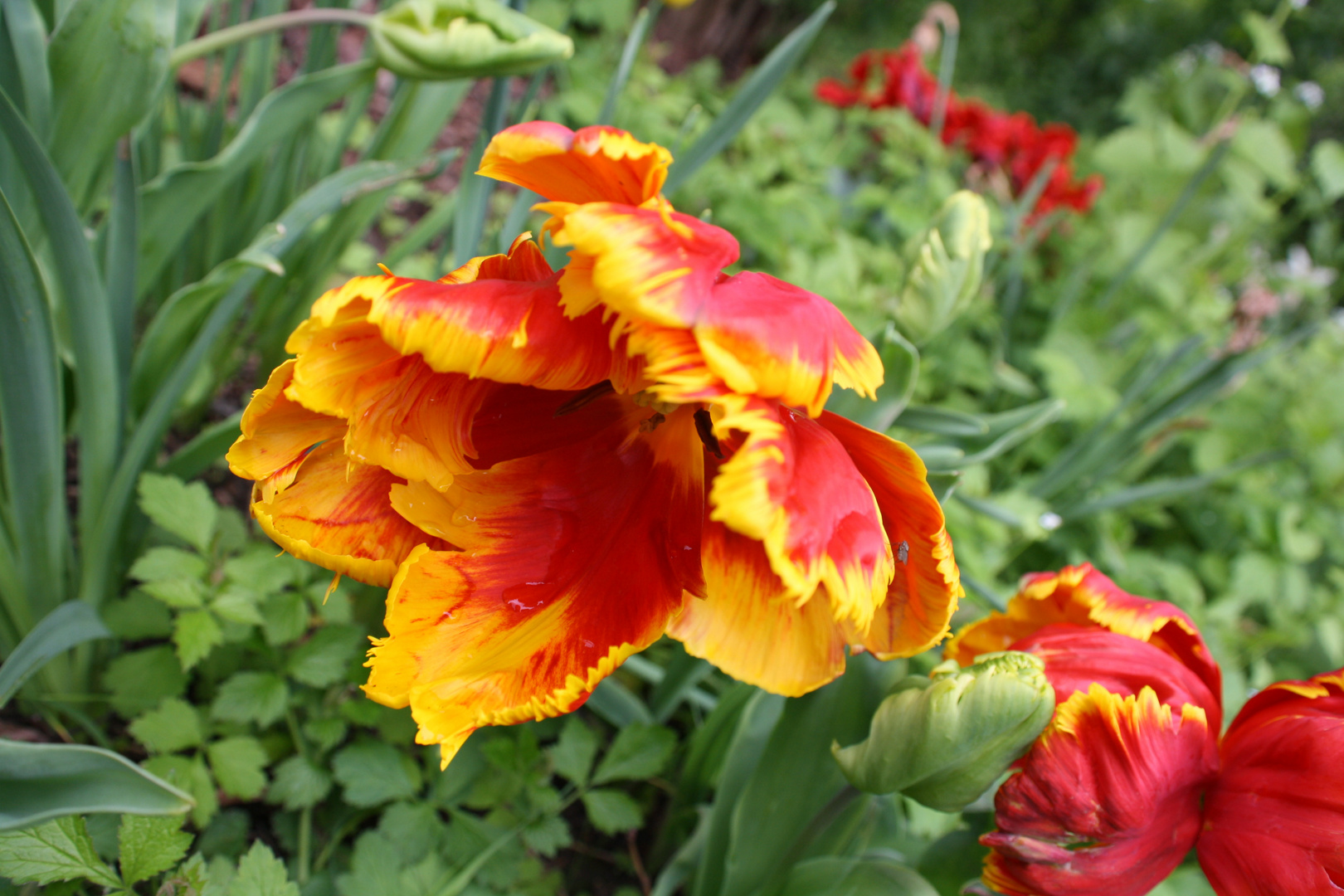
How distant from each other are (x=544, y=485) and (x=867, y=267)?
68.4 inches

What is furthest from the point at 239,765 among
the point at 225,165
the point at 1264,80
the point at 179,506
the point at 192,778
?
the point at 1264,80

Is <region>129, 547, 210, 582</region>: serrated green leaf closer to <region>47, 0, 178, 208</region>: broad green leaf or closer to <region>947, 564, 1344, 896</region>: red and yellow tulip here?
<region>47, 0, 178, 208</region>: broad green leaf

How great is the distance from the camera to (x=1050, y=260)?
284cm

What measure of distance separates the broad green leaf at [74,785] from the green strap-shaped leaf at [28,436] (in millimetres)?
317

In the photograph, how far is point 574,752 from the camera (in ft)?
2.83

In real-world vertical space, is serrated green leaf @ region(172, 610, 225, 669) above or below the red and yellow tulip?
below

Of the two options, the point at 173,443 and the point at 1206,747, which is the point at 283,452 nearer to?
the point at 1206,747

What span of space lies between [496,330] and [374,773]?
0.56 meters

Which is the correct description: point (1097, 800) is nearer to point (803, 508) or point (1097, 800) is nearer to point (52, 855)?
point (803, 508)

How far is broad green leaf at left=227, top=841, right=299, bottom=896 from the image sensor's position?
0.56m

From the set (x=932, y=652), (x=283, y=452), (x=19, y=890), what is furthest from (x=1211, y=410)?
(x=19, y=890)

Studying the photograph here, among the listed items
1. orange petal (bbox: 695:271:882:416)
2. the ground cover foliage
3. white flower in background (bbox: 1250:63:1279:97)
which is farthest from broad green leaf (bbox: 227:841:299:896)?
white flower in background (bbox: 1250:63:1279:97)

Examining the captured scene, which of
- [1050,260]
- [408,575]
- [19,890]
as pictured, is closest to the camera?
[408,575]

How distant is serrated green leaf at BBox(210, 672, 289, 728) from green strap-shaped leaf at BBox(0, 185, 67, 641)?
213mm
